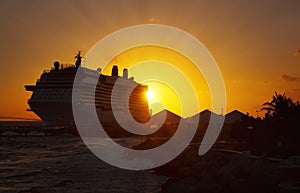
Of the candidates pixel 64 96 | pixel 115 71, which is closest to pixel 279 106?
pixel 64 96

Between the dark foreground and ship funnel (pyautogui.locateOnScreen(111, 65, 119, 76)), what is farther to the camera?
ship funnel (pyautogui.locateOnScreen(111, 65, 119, 76))

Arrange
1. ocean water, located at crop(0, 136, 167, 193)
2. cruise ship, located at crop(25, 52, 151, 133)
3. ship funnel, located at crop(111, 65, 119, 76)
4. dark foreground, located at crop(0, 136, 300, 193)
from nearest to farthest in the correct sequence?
1. dark foreground, located at crop(0, 136, 300, 193)
2. ocean water, located at crop(0, 136, 167, 193)
3. cruise ship, located at crop(25, 52, 151, 133)
4. ship funnel, located at crop(111, 65, 119, 76)

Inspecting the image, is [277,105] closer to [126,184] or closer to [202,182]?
[126,184]

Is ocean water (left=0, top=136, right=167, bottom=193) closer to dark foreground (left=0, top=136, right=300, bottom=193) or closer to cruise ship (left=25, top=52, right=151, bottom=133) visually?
dark foreground (left=0, top=136, right=300, bottom=193)

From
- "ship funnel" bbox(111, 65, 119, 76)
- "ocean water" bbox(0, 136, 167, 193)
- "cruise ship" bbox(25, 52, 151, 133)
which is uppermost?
"ship funnel" bbox(111, 65, 119, 76)

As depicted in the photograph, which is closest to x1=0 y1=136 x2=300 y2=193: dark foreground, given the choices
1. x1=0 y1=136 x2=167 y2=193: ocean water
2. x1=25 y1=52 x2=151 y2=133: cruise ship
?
x1=0 y1=136 x2=167 y2=193: ocean water

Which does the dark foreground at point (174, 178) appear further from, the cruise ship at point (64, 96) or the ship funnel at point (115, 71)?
the ship funnel at point (115, 71)

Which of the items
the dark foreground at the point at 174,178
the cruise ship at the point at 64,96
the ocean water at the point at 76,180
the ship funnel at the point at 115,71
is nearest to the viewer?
the dark foreground at the point at 174,178

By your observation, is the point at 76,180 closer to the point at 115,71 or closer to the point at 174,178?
the point at 174,178

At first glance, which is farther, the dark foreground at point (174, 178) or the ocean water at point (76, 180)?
the ocean water at point (76, 180)

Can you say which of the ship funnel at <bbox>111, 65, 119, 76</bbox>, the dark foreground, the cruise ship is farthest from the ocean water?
the ship funnel at <bbox>111, 65, 119, 76</bbox>

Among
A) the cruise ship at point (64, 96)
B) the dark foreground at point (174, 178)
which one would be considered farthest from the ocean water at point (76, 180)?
the cruise ship at point (64, 96)

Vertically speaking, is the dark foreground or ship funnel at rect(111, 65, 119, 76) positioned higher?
ship funnel at rect(111, 65, 119, 76)

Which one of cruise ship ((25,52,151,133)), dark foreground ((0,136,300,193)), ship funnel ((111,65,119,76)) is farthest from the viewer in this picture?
ship funnel ((111,65,119,76))
